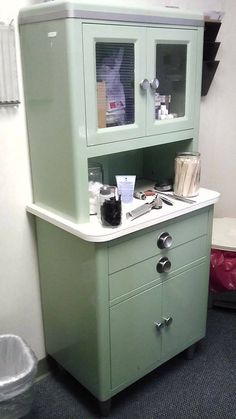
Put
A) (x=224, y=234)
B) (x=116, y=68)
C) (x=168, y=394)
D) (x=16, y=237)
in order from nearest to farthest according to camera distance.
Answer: (x=116, y=68), (x=16, y=237), (x=168, y=394), (x=224, y=234)

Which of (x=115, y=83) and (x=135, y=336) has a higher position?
(x=115, y=83)

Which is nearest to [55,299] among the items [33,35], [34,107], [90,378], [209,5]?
[90,378]

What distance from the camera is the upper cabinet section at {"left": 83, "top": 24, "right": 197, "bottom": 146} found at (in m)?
1.38

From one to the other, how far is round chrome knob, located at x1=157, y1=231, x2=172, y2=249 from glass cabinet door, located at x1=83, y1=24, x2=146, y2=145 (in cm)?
40

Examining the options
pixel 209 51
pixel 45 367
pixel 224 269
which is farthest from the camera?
pixel 224 269

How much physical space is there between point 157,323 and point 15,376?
59cm

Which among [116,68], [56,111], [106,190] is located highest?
[116,68]

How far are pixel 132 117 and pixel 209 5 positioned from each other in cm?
105

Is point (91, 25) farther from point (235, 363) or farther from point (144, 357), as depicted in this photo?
point (235, 363)

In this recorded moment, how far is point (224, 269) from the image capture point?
7.34ft

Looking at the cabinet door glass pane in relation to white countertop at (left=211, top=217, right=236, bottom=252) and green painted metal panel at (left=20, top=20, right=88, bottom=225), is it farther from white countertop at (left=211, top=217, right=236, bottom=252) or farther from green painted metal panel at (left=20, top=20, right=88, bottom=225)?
white countertop at (left=211, top=217, right=236, bottom=252)

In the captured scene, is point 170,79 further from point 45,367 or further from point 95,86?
point 45,367

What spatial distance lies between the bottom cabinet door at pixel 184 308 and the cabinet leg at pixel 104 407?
12.2 inches

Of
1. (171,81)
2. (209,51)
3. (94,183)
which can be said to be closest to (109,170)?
(94,183)
